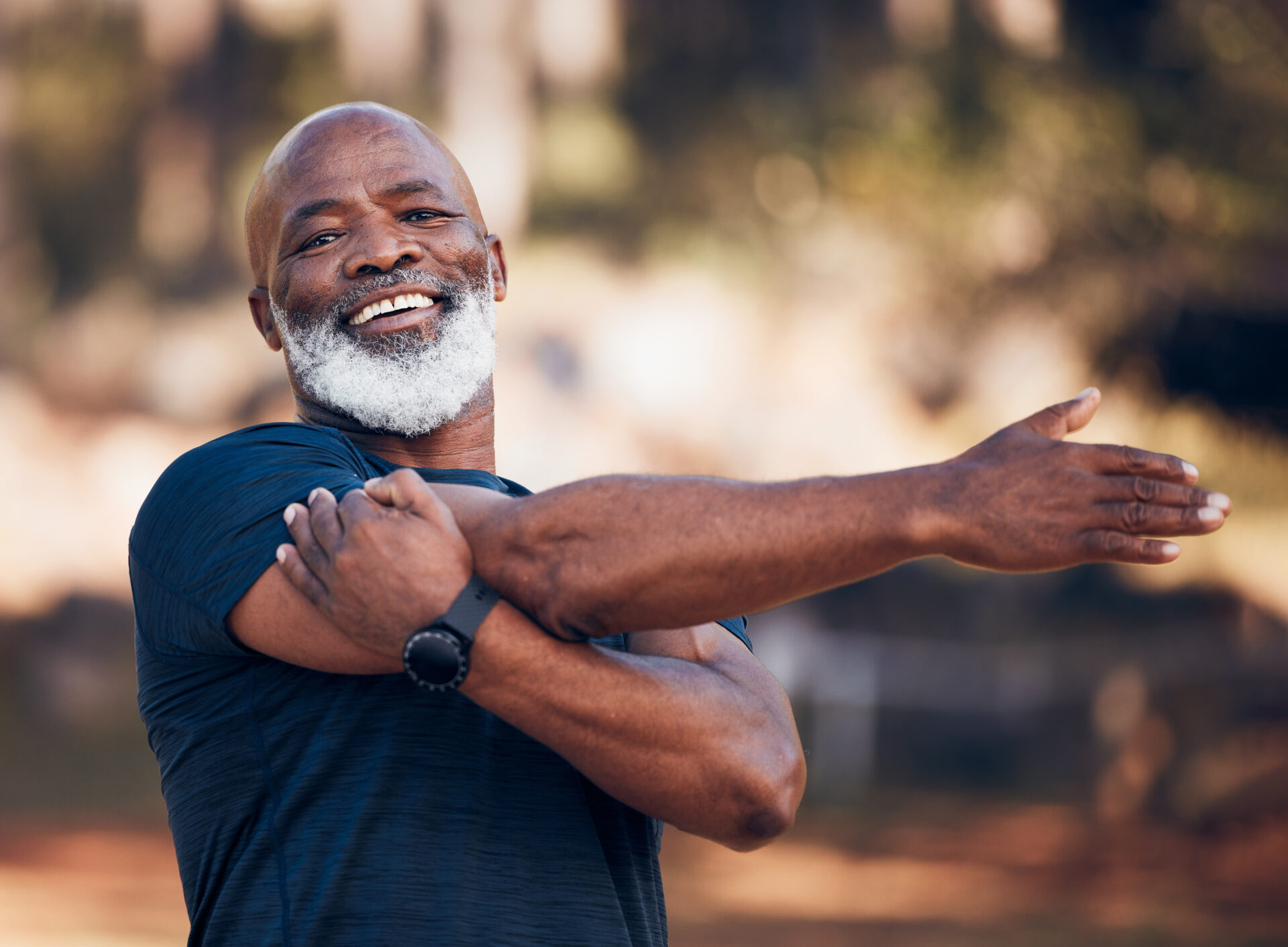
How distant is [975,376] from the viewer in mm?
15078

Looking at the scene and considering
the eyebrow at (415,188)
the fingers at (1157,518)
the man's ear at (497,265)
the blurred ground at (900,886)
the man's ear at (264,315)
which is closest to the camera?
the fingers at (1157,518)

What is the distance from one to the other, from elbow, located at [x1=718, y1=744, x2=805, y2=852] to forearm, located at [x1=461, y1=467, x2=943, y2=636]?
36cm

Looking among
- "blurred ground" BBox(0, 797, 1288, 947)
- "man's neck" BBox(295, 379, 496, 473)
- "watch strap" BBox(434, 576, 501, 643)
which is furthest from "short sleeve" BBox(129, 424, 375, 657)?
"blurred ground" BBox(0, 797, 1288, 947)

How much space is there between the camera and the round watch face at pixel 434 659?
1.54m

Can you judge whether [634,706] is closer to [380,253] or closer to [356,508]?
[356,508]

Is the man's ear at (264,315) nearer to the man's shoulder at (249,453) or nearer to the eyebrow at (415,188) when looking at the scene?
the eyebrow at (415,188)

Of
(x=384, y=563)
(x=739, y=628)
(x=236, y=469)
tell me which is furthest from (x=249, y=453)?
(x=739, y=628)

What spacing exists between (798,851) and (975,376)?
5.86 metres

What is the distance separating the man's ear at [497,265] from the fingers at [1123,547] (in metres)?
1.44

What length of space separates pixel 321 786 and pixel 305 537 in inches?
12.8

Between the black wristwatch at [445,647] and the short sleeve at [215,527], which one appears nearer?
the black wristwatch at [445,647]

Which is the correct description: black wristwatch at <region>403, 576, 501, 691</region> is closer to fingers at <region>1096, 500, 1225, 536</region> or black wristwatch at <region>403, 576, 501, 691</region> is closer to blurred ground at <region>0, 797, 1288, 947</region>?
fingers at <region>1096, 500, 1225, 536</region>

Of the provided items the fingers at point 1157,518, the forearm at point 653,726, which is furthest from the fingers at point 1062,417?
the forearm at point 653,726

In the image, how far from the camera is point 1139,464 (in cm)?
149
